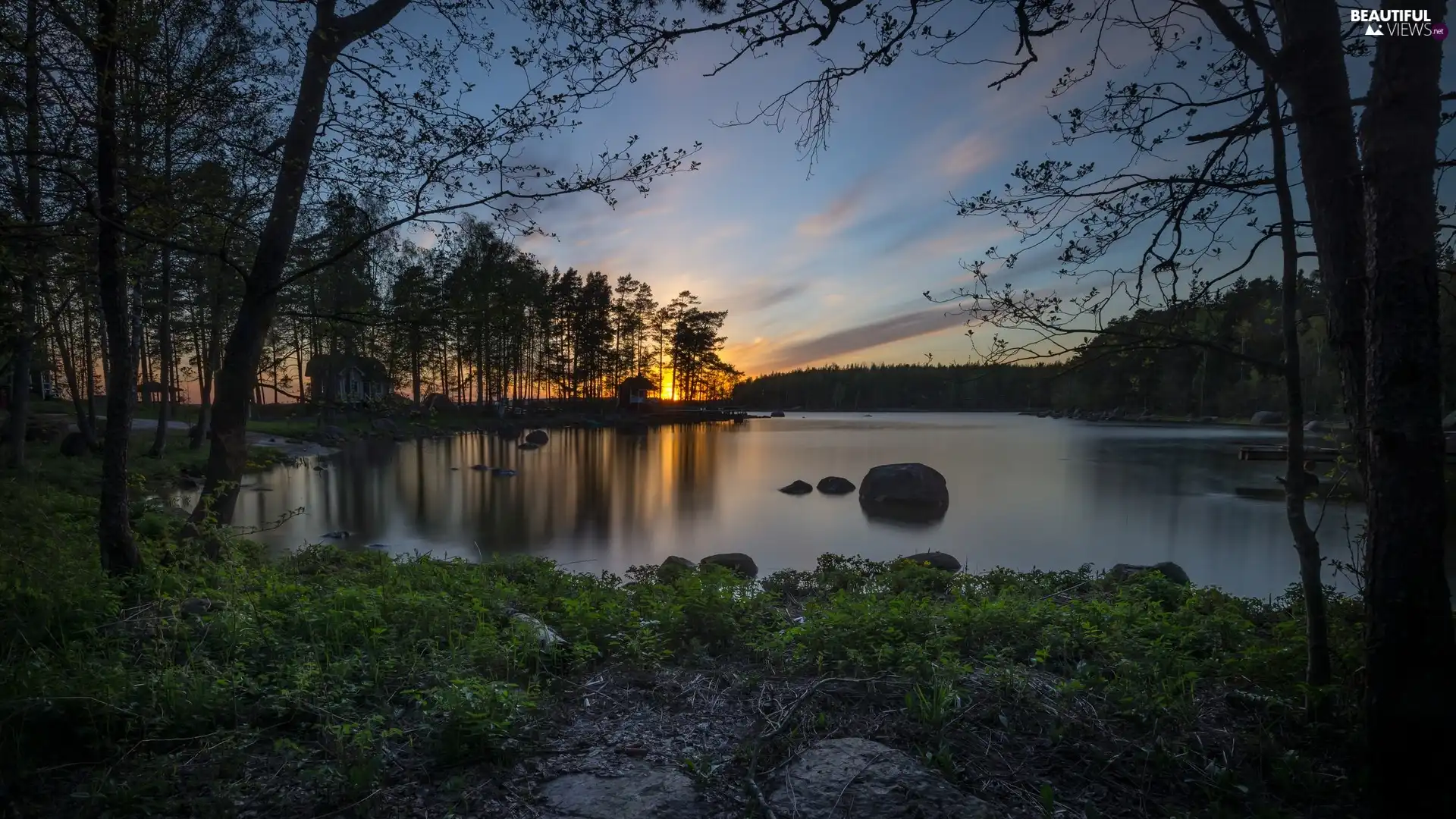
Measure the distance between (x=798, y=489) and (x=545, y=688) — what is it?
1584cm

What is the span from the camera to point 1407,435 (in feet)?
8.39

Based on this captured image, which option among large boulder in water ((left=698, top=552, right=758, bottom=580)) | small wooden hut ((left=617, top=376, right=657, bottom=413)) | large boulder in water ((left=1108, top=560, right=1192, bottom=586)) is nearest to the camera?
large boulder in water ((left=1108, top=560, right=1192, bottom=586))

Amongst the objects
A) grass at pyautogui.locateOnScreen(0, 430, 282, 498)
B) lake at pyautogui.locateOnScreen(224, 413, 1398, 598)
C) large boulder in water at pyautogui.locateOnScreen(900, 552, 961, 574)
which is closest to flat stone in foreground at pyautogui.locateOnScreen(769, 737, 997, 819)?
grass at pyautogui.locateOnScreen(0, 430, 282, 498)

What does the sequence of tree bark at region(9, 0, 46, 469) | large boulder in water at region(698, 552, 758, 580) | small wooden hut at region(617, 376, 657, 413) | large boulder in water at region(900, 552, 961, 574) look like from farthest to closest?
small wooden hut at region(617, 376, 657, 413) < large boulder in water at region(698, 552, 758, 580) < large boulder in water at region(900, 552, 961, 574) < tree bark at region(9, 0, 46, 469)

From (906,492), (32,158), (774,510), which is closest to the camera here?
(32,158)

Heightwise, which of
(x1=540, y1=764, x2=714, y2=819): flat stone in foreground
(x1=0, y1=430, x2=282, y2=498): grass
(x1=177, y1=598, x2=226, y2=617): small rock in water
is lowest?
(x1=540, y1=764, x2=714, y2=819): flat stone in foreground

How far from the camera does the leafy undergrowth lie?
255 cm

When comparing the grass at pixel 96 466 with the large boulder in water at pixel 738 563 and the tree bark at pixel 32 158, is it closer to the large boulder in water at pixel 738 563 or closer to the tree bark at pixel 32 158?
the tree bark at pixel 32 158

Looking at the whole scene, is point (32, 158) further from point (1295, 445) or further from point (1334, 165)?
point (1295, 445)

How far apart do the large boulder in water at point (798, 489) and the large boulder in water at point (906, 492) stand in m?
2.56

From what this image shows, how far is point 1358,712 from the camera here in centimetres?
291

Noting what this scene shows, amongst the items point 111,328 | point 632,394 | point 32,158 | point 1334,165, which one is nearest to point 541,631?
point 111,328

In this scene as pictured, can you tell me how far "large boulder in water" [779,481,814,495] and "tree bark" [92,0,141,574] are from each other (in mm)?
15411

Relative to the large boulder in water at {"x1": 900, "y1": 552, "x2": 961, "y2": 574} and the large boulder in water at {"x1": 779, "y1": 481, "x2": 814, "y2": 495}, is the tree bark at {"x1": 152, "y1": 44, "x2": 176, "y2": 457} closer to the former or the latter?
the large boulder in water at {"x1": 900, "y1": 552, "x2": 961, "y2": 574}
